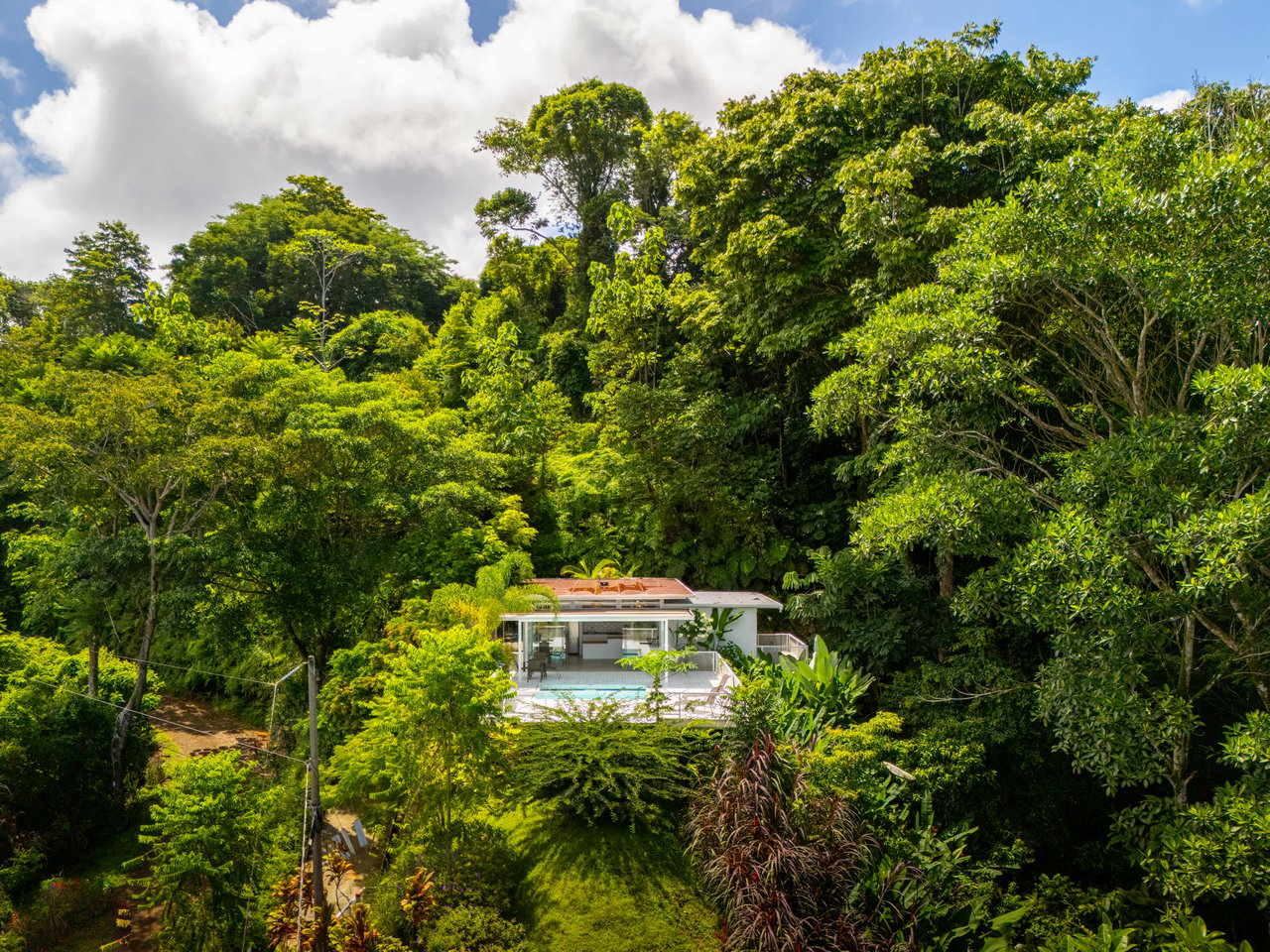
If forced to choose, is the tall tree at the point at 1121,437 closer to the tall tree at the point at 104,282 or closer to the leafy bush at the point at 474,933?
the leafy bush at the point at 474,933

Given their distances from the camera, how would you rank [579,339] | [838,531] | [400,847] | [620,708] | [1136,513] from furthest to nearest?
[579,339] < [838,531] < [620,708] < [400,847] < [1136,513]

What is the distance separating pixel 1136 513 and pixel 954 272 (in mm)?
3722

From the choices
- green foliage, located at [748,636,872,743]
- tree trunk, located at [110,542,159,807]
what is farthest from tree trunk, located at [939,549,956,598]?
tree trunk, located at [110,542,159,807]

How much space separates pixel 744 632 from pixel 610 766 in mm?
6332

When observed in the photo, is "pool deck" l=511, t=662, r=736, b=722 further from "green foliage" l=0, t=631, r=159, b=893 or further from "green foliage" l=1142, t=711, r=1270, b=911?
"green foliage" l=0, t=631, r=159, b=893

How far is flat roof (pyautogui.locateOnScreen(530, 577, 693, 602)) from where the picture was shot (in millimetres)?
13312

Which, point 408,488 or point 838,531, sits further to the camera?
point 838,531

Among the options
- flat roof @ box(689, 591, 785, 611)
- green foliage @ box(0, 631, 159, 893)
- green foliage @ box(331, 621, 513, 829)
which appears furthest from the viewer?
flat roof @ box(689, 591, 785, 611)

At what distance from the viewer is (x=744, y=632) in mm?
14461

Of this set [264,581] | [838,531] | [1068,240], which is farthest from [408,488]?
[1068,240]

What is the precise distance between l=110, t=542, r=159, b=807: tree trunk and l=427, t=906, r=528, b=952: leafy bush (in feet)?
26.9

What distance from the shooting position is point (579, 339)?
2380 cm

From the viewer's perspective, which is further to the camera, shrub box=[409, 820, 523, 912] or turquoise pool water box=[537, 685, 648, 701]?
turquoise pool water box=[537, 685, 648, 701]

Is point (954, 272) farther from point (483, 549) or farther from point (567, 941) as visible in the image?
point (483, 549)
